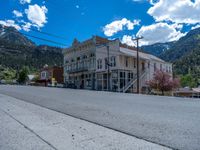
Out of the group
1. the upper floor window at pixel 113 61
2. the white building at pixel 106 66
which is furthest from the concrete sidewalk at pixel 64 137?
the upper floor window at pixel 113 61

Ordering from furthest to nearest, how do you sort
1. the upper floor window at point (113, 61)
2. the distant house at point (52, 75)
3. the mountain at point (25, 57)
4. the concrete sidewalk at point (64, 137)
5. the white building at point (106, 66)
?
the mountain at point (25, 57) → the distant house at point (52, 75) → the upper floor window at point (113, 61) → the white building at point (106, 66) → the concrete sidewalk at point (64, 137)

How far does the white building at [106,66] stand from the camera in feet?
134

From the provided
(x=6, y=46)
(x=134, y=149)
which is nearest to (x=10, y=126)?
(x=134, y=149)

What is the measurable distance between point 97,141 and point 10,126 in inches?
140

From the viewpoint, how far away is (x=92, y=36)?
46.9 m

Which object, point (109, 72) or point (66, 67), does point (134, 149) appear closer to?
point (109, 72)

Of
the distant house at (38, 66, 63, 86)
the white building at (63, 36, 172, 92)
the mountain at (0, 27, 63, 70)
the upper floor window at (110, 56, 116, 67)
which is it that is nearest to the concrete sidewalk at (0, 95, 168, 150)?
the white building at (63, 36, 172, 92)

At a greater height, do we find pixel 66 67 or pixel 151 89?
pixel 66 67

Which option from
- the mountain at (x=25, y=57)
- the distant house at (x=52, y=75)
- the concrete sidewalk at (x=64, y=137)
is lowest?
the concrete sidewalk at (x=64, y=137)

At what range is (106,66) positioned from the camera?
42.8 m

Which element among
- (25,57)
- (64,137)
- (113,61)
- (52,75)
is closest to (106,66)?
(113,61)

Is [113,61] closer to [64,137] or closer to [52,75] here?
[64,137]

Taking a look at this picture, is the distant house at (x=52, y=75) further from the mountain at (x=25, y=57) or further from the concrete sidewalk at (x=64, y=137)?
the concrete sidewalk at (x=64, y=137)

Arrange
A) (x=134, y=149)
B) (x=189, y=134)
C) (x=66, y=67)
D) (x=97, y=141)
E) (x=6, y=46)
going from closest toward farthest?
(x=134, y=149) < (x=97, y=141) < (x=189, y=134) < (x=66, y=67) < (x=6, y=46)
